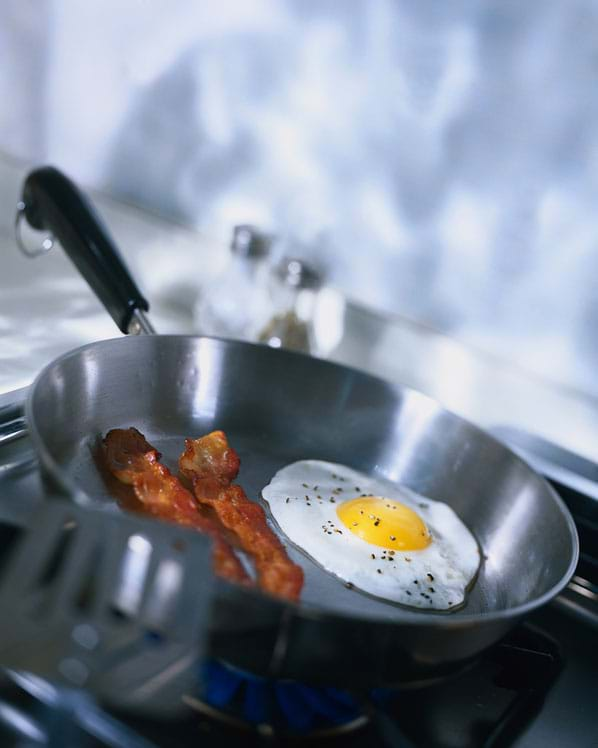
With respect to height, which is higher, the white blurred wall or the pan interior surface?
the white blurred wall

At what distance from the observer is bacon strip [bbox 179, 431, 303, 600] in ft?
2.39

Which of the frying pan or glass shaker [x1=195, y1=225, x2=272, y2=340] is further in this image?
glass shaker [x1=195, y1=225, x2=272, y2=340]

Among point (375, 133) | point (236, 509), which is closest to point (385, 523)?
point (236, 509)

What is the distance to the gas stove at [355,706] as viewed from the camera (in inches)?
21.8

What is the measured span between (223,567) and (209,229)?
2.75 ft

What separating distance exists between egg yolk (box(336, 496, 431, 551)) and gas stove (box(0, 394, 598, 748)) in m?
0.14

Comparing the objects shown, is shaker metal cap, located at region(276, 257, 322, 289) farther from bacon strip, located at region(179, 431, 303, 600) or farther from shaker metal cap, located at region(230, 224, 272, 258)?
bacon strip, located at region(179, 431, 303, 600)

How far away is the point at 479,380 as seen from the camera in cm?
119

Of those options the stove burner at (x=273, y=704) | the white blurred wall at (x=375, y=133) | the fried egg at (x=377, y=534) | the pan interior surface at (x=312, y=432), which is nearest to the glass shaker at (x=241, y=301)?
the white blurred wall at (x=375, y=133)

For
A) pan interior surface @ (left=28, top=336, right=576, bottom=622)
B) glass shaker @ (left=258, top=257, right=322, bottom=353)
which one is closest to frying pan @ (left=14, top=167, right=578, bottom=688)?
pan interior surface @ (left=28, top=336, right=576, bottom=622)

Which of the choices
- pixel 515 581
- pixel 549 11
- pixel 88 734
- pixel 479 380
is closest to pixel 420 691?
pixel 515 581

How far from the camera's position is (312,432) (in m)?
1.05

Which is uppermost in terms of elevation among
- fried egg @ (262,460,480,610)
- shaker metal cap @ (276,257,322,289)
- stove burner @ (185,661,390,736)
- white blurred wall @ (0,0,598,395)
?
white blurred wall @ (0,0,598,395)

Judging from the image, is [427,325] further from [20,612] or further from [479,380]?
[20,612]
